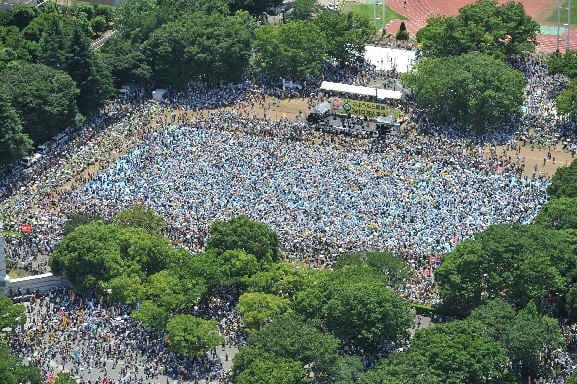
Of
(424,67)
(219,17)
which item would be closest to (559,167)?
(424,67)

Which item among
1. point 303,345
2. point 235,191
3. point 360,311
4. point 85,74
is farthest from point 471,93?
point 303,345

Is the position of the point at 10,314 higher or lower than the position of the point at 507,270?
lower

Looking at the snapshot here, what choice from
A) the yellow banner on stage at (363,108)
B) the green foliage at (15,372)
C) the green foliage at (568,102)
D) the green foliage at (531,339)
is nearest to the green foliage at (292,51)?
the yellow banner on stage at (363,108)

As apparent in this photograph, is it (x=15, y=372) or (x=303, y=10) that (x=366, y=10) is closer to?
(x=303, y=10)

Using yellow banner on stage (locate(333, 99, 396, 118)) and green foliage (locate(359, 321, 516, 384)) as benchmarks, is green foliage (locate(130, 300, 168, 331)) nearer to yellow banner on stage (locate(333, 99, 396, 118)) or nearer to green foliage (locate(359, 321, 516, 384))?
green foliage (locate(359, 321, 516, 384))

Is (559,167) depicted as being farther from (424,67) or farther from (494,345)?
(494,345)

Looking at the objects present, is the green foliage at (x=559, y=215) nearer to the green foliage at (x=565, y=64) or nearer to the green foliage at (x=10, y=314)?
the green foliage at (x=565, y=64)

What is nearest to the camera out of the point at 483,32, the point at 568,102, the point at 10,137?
the point at 10,137

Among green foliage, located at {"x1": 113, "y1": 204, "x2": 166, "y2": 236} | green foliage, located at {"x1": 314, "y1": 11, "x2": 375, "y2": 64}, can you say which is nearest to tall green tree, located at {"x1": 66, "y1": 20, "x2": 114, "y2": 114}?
green foliage, located at {"x1": 314, "y1": 11, "x2": 375, "y2": 64}
